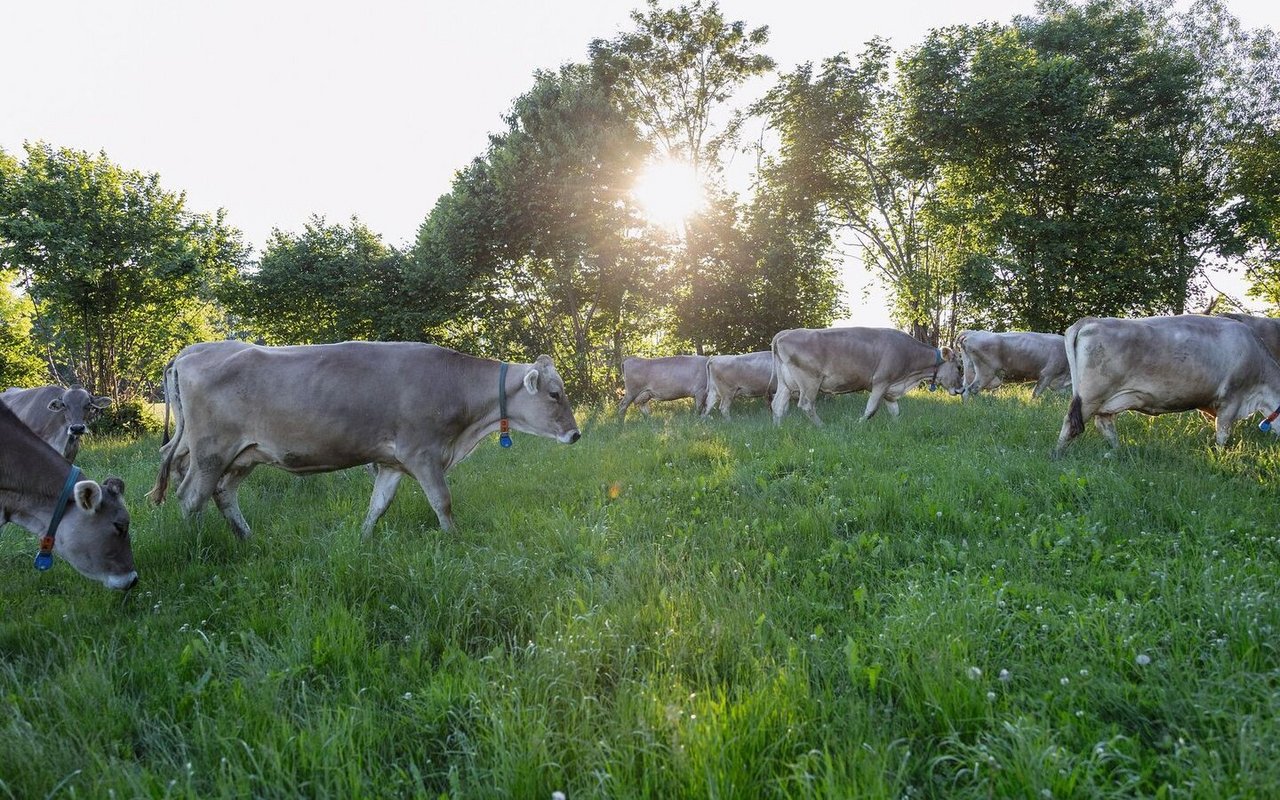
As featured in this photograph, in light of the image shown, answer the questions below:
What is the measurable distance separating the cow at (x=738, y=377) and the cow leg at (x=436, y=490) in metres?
11.3

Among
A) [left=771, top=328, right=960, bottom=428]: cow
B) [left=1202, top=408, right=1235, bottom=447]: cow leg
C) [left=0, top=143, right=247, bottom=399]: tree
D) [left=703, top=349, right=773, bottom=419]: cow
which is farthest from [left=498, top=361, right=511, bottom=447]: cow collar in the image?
[left=0, top=143, right=247, bottom=399]: tree

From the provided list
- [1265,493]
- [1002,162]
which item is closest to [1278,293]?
[1002,162]

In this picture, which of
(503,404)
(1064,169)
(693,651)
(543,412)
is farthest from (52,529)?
(1064,169)

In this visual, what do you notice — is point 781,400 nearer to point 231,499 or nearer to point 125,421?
point 231,499

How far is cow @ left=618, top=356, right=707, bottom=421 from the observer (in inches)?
738

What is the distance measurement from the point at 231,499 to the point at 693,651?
5.44 meters

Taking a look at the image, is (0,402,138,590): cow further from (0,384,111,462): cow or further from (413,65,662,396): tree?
(413,65,662,396): tree

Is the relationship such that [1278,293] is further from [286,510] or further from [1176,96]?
[286,510]

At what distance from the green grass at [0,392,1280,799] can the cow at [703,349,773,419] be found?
1078 cm

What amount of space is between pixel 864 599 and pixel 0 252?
78.7 feet

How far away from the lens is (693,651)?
3.27 m

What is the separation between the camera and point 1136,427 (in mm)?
9656

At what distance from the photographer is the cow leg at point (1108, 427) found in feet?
27.6

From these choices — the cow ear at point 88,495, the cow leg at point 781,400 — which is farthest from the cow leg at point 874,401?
the cow ear at point 88,495
